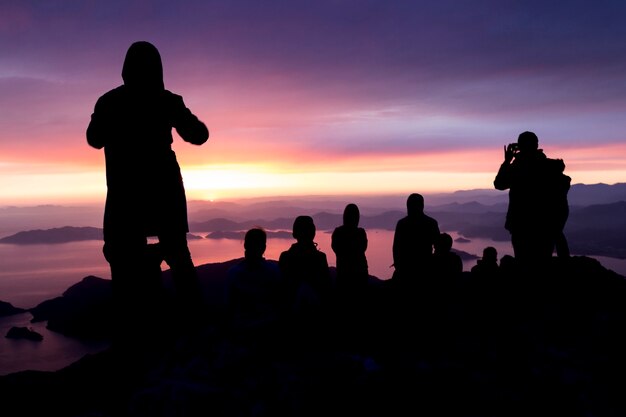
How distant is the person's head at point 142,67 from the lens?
404cm

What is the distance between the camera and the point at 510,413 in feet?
13.1

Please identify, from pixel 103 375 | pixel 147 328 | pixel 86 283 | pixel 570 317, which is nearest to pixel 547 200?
pixel 570 317

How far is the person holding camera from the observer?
8156mm

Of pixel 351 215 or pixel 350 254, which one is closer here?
pixel 351 215

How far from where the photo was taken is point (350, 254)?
A: 26.5 feet

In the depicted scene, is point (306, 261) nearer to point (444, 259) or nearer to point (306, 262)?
point (306, 262)

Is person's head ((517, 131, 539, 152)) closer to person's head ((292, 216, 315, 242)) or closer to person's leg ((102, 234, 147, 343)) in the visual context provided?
person's head ((292, 216, 315, 242))

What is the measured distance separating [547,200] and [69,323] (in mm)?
174153

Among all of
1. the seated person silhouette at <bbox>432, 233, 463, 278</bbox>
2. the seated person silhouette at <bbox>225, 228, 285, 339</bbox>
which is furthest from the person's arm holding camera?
the seated person silhouette at <bbox>225, 228, 285, 339</bbox>

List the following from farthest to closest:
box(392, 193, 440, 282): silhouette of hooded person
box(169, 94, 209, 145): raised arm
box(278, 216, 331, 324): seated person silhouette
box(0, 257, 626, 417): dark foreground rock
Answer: box(392, 193, 440, 282): silhouette of hooded person
box(278, 216, 331, 324): seated person silhouette
box(169, 94, 209, 145): raised arm
box(0, 257, 626, 417): dark foreground rock

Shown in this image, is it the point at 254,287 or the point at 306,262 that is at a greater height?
the point at 306,262

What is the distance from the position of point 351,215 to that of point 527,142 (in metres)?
4.07

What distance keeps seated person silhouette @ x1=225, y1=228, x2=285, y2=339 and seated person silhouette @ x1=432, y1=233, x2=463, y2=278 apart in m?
3.82

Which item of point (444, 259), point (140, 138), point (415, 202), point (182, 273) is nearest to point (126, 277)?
point (182, 273)
